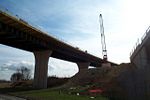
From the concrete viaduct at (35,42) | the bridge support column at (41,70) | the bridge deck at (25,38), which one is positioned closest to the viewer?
the bridge deck at (25,38)

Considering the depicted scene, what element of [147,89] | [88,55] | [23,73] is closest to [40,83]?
[88,55]

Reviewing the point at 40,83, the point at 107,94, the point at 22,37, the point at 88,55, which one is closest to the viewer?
the point at 107,94

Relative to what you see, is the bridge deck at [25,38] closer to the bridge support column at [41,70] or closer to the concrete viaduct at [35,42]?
the concrete viaduct at [35,42]

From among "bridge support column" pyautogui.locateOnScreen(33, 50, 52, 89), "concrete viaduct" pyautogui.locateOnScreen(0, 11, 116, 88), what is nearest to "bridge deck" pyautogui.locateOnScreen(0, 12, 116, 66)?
"concrete viaduct" pyautogui.locateOnScreen(0, 11, 116, 88)

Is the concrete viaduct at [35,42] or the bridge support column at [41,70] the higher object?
the concrete viaduct at [35,42]

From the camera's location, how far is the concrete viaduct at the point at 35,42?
5081 cm

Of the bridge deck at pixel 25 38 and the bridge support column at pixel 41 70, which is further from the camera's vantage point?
the bridge support column at pixel 41 70

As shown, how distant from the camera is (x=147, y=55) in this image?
1678 inches

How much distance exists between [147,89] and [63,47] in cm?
4277

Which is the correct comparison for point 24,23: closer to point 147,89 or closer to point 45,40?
point 45,40

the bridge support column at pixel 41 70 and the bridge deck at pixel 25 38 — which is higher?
the bridge deck at pixel 25 38

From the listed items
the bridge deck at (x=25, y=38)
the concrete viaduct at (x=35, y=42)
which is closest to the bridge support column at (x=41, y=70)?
the concrete viaduct at (x=35, y=42)

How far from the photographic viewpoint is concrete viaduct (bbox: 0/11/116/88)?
50.8m

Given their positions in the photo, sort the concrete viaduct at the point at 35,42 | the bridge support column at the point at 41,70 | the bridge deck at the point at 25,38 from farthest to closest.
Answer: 1. the bridge support column at the point at 41,70
2. the concrete viaduct at the point at 35,42
3. the bridge deck at the point at 25,38
